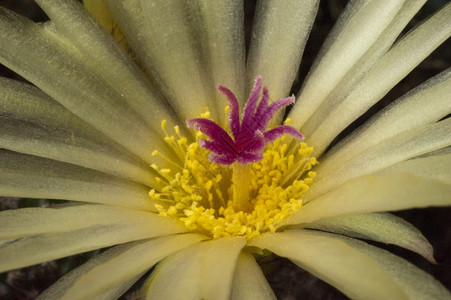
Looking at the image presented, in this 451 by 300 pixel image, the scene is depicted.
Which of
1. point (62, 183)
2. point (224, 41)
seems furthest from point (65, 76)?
point (224, 41)

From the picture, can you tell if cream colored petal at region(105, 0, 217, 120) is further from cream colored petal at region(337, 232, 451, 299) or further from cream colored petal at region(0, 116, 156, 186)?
cream colored petal at region(337, 232, 451, 299)

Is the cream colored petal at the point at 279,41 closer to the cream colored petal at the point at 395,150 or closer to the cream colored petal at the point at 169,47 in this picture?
the cream colored petal at the point at 169,47

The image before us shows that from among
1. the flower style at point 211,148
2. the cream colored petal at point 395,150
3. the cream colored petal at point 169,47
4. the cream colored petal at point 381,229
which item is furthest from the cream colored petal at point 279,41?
the cream colored petal at point 381,229

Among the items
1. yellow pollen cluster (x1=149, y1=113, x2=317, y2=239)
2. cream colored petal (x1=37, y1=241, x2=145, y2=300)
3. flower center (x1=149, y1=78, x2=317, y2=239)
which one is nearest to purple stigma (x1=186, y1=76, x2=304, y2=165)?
flower center (x1=149, y1=78, x2=317, y2=239)

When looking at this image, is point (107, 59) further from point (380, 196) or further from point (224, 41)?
point (380, 196)

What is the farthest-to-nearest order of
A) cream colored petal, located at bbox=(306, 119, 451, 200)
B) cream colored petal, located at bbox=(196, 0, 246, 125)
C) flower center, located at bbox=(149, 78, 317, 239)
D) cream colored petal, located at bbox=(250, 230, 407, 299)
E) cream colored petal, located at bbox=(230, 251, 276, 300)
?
cream colored petal, located at bbox=(196, 0, 246, 125) < flower center, located at bbox=(149, 78, 317, 239) < cream colored petal, located at bbox=(306, 119, 451, 200) < cream colored petal, located at bbox=(230, 251, 276, 300) < cream colored petal, located at bbox=(250, 230, 407, 299)

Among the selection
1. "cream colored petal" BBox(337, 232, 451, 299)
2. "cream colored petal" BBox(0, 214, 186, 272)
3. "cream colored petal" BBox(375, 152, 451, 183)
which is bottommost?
"cream colored petal" BBox(337, 232, 451, 299)
